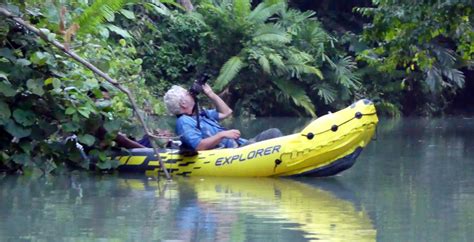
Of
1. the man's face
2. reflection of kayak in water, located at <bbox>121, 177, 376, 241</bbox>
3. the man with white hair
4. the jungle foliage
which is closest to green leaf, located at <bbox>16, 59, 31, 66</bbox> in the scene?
the jungle foliage

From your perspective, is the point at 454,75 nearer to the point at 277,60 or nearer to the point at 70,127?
the point at 277,60

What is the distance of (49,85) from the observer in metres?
11.3

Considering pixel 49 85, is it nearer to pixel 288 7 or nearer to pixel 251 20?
pixel 251 20

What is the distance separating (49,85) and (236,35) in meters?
14.5

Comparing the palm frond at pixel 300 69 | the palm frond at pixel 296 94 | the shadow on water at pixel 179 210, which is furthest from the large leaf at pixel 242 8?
the shadow on water at pixel 179 210

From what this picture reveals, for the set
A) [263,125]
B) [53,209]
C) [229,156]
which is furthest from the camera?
[263,125]

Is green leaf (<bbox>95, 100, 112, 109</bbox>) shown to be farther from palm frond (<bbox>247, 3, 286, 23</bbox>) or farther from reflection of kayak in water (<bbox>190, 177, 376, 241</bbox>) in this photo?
palm frond (<bbox>247, 3, 286, 23</bbox>)

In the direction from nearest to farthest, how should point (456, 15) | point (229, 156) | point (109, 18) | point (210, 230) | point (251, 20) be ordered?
1. point (210, 230)
2. point (109, 18)
3. point (229, 156)
4. point (456, 15)
5. point (251, 20)

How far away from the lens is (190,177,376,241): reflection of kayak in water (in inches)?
313

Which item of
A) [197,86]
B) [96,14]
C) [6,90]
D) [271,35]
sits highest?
[271,35]

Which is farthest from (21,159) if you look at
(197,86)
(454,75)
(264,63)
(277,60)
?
(454,75)

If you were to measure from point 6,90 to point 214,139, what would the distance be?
7.37 feet

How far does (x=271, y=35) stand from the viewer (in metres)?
24.9

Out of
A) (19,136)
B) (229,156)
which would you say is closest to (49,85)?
(19,136)
